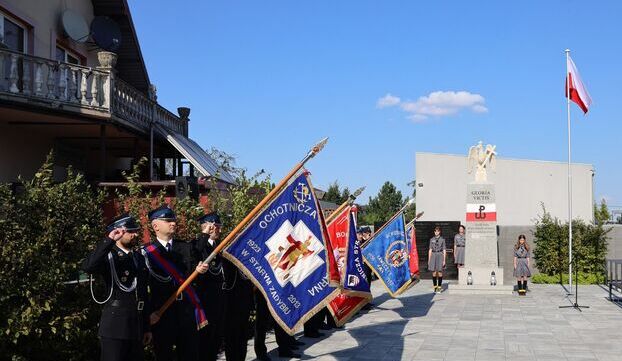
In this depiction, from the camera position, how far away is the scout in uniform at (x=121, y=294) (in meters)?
5.36

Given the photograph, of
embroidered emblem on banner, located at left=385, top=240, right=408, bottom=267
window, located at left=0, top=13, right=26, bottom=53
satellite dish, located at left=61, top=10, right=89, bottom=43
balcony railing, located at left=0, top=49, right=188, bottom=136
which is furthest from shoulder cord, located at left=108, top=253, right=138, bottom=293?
satellite dish, located at left=61, top=10, right=89, bottom=43

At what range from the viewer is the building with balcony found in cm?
1348

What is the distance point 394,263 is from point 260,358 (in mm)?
5315

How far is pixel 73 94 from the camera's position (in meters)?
14.2

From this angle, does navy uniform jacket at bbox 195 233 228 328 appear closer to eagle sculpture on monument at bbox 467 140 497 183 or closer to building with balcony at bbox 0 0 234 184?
building with balcony at bbox 0 0 234 184

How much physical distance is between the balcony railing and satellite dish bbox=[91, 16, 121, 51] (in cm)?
217

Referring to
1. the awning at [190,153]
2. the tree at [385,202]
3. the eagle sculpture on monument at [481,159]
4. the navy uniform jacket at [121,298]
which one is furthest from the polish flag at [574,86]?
the tree at [385,202]

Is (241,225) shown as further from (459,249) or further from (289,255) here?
(459,249)

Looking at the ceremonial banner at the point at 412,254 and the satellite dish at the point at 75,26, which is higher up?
the satellite dish at the point at 75,26

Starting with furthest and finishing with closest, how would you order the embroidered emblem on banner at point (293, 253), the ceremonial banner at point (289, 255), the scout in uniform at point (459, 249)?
the scout in uniform at point (459, 249), the embroidered emblem on banner at point (293, 253), the ceremonial banner at point (289, 255)

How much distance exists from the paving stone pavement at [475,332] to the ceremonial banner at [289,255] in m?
2.69

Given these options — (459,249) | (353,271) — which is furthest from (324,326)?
(459,249)

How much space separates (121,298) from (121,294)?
0.11 feet

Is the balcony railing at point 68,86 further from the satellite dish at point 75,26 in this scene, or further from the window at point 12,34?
the satellite dish at point 75,26
